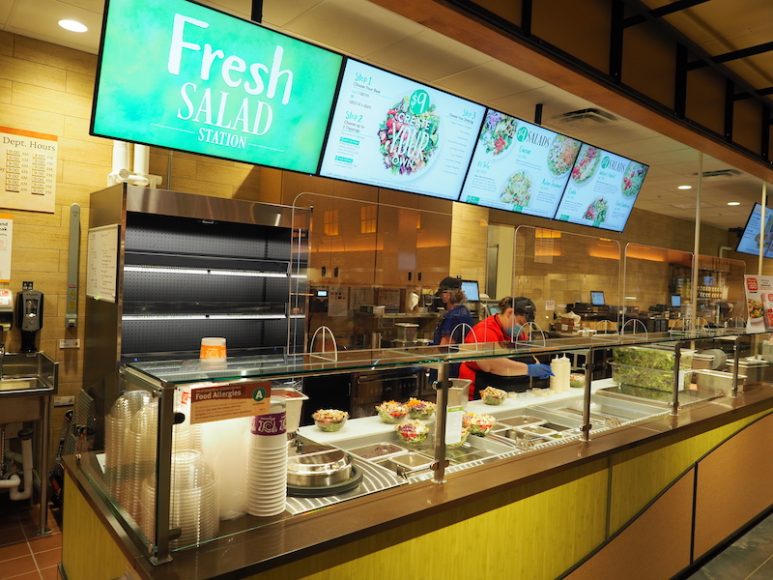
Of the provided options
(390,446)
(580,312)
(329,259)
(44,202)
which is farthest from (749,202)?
(44,202)

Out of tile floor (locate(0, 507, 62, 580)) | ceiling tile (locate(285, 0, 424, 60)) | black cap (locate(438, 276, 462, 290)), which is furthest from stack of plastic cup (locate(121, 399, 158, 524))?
black cap (locate(438, 276, 462, 290))

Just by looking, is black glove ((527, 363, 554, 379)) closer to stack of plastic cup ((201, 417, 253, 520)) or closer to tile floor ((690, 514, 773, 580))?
tile floor ((690, 514, 773, 580))

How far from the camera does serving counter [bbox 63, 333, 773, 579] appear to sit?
140cm

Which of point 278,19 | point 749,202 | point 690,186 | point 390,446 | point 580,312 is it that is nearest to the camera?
point 390,446

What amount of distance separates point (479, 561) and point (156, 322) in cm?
302

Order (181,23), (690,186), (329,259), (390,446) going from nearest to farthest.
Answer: (390,446) → (181,23) → (329,259) → (690,186)

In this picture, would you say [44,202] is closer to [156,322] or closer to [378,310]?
[156,322]

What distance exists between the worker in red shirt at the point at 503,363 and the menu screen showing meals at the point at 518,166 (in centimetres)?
82

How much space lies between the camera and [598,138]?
5418 millimetres

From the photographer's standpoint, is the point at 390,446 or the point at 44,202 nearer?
the point at 390,446

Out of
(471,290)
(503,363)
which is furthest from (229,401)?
(471,290)

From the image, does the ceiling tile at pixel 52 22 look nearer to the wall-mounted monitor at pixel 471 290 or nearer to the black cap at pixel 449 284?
the black cap at pixel 449 284

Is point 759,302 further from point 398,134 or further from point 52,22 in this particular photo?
point 52,22

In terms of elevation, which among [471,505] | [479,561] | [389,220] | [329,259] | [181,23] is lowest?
[479,561]
